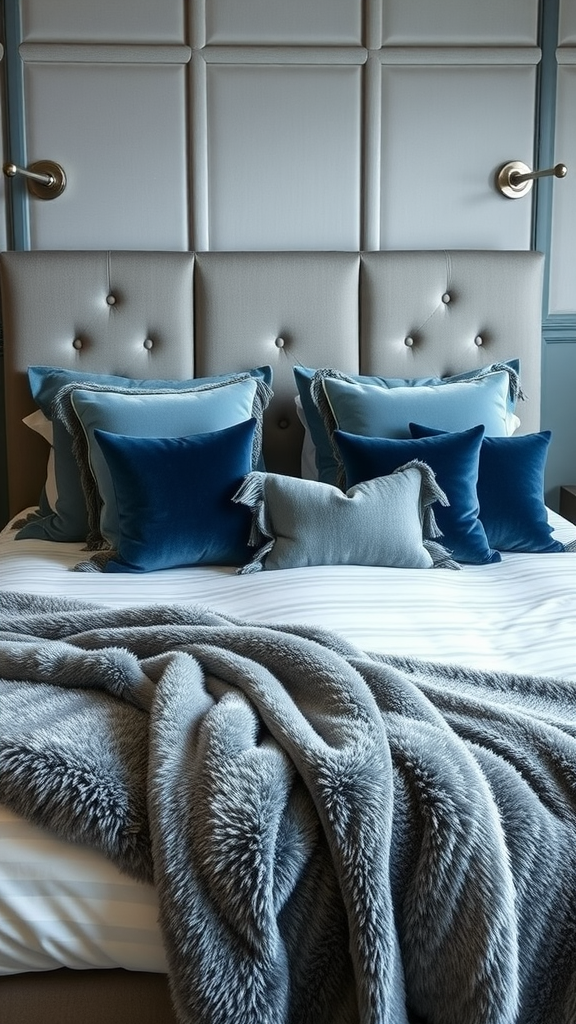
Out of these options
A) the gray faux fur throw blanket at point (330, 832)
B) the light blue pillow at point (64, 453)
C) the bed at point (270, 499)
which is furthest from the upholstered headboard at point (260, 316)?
the gray faux fur throw blanket at point (330, 832)

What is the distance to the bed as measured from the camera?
110 centimetres

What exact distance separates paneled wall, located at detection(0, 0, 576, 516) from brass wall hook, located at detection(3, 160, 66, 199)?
3 centimetres

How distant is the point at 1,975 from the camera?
113 centimetres

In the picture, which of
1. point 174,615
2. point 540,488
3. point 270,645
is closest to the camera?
point 270,645

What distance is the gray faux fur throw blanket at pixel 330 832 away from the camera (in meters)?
1.00

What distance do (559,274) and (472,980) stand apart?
258 cm

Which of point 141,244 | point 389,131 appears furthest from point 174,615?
point 389,131

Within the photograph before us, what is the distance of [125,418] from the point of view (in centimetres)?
248

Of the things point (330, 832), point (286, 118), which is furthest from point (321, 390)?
point (330, 832)

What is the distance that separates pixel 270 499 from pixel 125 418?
0.46 m

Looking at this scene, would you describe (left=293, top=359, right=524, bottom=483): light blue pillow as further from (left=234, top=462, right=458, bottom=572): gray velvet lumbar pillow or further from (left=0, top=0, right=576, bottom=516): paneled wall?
(left=0, top=0, right=576, bottom=516): paneled wall

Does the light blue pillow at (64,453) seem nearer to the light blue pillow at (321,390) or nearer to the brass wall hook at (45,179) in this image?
the light blue pillow at (321,390)

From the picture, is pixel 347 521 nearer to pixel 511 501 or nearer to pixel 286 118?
pixel 511 501

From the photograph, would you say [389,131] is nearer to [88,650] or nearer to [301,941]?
[88,650]
